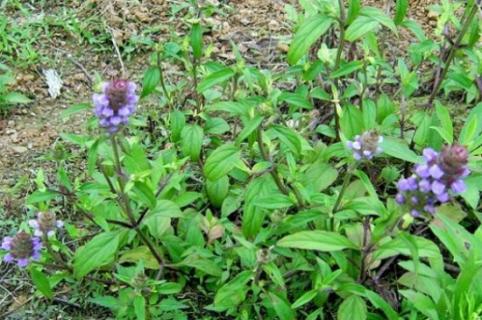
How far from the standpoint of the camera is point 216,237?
271 cm

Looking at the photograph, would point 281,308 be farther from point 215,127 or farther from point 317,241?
point 215,127

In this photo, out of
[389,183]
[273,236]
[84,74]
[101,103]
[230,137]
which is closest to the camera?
[101,103]

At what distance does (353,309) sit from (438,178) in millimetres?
747

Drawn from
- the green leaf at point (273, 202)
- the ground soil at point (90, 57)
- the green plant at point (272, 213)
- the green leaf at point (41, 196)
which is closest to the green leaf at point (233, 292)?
the green plant at point (272, 213)

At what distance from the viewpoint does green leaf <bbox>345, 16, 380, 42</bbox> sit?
2.45 metres

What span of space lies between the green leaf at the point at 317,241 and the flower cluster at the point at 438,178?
0.45 meters

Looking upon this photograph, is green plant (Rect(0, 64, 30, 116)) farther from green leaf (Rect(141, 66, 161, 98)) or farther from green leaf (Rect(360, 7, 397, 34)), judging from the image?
green leaf (Rect(360, 7, 397, 34))

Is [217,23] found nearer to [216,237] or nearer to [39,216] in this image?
[216,237]

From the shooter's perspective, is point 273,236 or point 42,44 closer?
point 273,236

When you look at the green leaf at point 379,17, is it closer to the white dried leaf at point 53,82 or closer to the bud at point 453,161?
the bud at point 453,161

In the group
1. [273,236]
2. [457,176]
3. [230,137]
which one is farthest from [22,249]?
[457,176]

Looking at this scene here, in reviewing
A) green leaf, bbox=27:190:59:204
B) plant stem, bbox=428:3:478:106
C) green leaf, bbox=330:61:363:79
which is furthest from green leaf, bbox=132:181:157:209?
plant stem, bbox=428:3:478:106

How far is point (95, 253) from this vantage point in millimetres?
2326

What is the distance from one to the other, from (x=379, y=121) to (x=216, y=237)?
2.83ft
